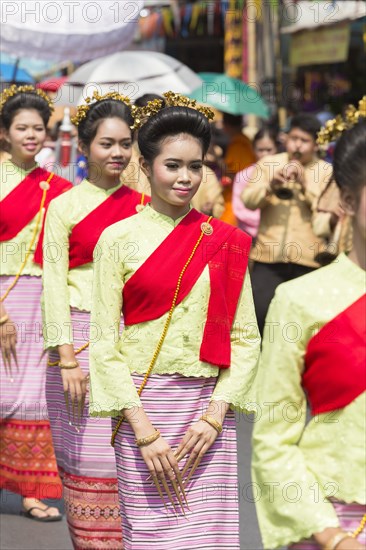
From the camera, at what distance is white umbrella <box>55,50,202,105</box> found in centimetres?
1016

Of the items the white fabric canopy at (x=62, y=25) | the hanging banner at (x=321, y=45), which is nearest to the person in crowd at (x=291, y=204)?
the white fabric canopy at (x=62, y=25)

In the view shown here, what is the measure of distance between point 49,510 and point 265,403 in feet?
11.4

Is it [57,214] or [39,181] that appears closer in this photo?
[57,214]

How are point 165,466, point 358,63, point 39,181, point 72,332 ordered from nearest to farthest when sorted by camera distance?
point 165,466
point 72,332
point 39,181
point 358,63

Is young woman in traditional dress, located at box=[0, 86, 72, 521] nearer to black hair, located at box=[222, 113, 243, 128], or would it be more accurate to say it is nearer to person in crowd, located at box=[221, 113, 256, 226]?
person in crowd, located at box=[221, 113, 256, 226]

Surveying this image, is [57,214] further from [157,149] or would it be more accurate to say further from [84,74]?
[84,74]

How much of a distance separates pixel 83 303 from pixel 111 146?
25.3 inches

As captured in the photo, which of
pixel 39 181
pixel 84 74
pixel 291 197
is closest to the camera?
pixel 39 181

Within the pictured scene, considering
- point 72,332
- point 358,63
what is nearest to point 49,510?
point 72,332

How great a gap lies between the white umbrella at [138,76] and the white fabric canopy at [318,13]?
179cm

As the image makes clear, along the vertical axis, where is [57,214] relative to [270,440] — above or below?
above

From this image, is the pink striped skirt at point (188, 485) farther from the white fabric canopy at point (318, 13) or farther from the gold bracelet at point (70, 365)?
the white fabric canopy at point (318, 13)

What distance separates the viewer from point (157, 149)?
378cm

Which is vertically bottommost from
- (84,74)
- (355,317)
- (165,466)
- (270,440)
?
(165,466)
